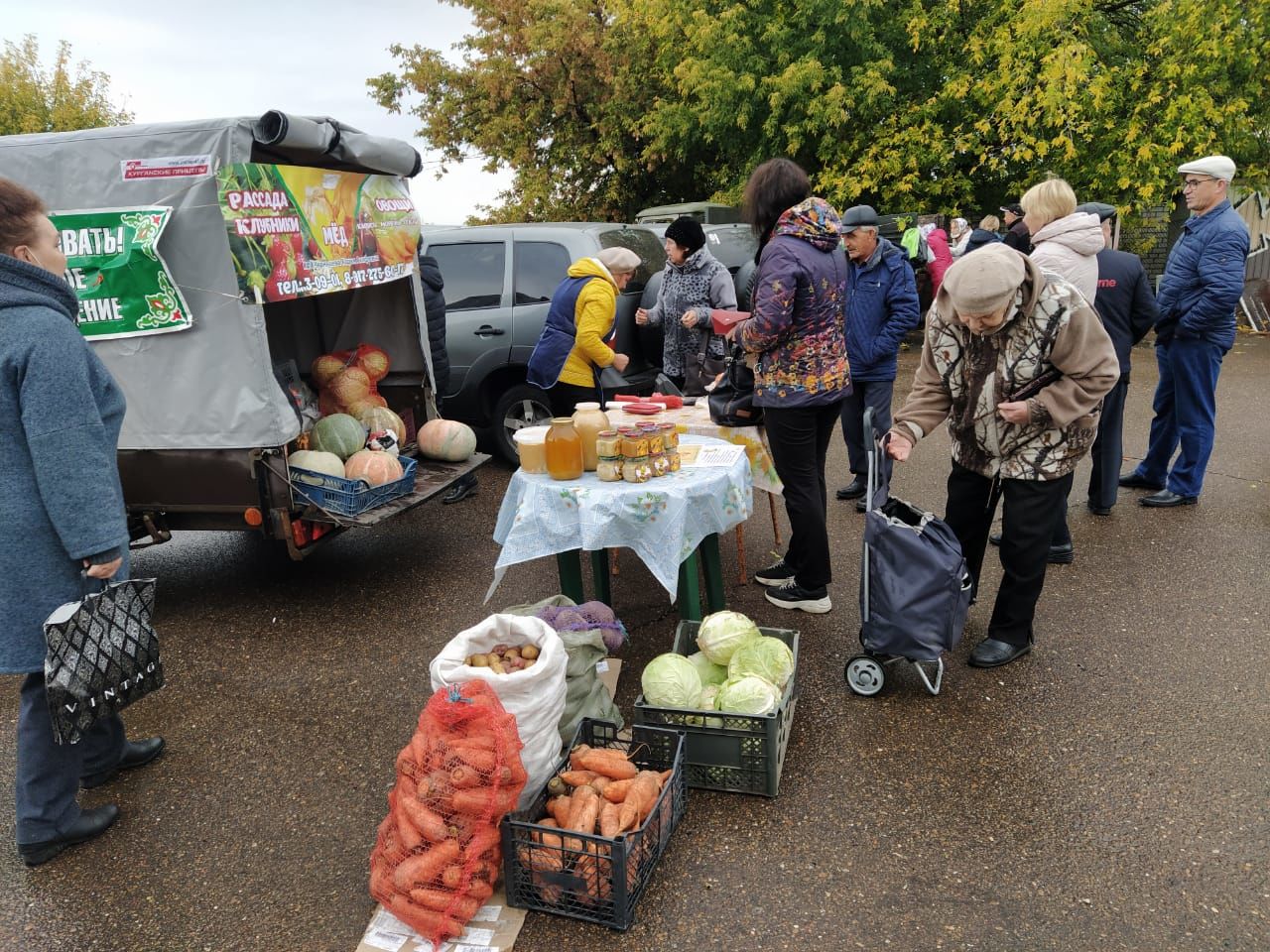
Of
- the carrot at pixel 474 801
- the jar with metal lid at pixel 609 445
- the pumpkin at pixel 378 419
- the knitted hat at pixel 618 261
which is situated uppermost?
the knitted hat at pixel 618 261

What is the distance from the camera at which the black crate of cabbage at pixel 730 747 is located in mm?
3148

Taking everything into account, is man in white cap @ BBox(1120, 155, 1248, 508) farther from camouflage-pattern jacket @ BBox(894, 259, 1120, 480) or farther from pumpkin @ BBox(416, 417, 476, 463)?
pumpkin @ BBox(416, 417, 476, 463)

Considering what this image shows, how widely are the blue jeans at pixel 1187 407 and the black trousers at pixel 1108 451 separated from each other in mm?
448

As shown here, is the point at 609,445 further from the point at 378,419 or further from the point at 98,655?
the point at 378,419

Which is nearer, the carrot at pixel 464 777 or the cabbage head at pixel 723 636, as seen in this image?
the carrot at pixel 464 777

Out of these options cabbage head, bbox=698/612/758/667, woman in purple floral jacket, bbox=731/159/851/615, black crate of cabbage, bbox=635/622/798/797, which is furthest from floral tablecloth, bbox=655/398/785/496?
black crate of cabbage, bbox=635/622/798/797

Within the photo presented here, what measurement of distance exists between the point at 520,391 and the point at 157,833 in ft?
14.9

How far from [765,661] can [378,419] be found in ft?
10.8

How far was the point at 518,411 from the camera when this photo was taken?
735 cm

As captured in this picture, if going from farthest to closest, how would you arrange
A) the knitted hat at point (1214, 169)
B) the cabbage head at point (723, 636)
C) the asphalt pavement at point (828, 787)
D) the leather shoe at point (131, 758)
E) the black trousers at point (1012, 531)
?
the knitted hat at point (1214, 169)
the black trousers at point (1012, 531)
the cabbage head at point (723, 636)
the leather shoe at point (131, 758)
the asphalt pavement at point (828, 787)

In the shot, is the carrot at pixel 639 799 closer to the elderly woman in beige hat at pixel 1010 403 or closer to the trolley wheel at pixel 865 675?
the trolley wheel at pixel 865 675

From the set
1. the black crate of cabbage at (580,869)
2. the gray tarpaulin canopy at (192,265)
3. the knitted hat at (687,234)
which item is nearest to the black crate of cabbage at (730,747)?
the black crate of cabbage at (580,869)

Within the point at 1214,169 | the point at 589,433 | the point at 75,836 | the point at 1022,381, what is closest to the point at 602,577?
the point at 589,433

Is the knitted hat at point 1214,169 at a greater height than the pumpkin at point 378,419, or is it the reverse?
the knitted hat at point 1214,169
